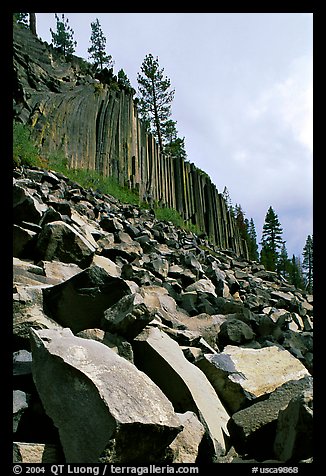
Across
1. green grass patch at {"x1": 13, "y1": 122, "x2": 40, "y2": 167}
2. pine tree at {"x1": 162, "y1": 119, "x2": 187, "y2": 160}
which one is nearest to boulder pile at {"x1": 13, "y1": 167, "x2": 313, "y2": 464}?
green grass patch at {"x1": 13, "y1": 122, "x2": 40, "y2": 167}

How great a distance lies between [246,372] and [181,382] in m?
0.43

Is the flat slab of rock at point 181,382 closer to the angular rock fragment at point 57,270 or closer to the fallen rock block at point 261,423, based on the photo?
the fallen rock block at point 261,423

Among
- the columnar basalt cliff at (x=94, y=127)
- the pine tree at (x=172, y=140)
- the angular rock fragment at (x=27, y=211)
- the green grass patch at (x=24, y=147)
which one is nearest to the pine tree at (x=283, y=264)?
the pine tree at (x=172, y=140)

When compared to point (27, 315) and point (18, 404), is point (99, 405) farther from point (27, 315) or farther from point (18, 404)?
point (27, 315)

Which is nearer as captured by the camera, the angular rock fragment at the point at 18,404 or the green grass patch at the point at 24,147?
the angular rock fragment at the point at 18,404

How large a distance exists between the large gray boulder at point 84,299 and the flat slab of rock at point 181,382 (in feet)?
0.79

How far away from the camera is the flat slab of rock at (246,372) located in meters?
1.67

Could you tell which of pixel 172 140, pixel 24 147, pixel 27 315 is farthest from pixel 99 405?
pixel 172 140

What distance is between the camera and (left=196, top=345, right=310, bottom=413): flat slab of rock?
1.67 m

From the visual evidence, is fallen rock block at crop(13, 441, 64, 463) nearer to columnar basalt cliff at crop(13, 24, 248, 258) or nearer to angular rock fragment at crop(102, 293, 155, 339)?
angular rock fragment at crop(102, 293, 155, 339)

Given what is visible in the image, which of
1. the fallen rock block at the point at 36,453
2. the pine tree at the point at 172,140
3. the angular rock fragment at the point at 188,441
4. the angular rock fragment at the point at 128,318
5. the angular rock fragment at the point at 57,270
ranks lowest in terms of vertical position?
the angular rock fragment at the point at 188,441

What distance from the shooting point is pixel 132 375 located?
4.06 ft
